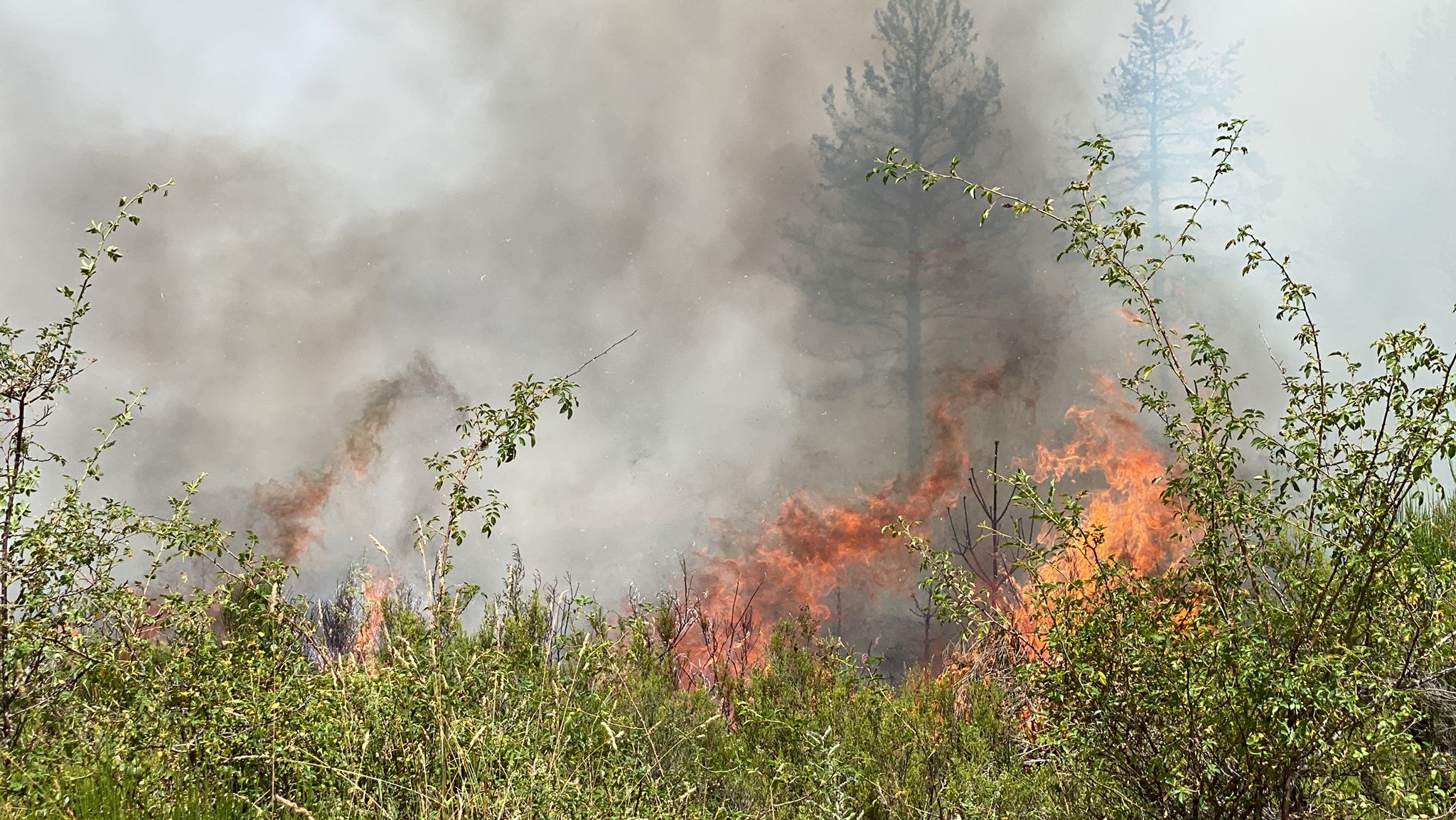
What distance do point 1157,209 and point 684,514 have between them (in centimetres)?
479

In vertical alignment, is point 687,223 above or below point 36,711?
above

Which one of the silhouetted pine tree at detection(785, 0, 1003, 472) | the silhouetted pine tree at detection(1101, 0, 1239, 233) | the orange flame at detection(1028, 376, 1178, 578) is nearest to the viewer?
the orange flame at detection(1028, 376, 1178, 578)

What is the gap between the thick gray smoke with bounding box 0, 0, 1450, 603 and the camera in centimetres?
774

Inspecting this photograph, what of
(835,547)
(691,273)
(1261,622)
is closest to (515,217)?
(691,273)

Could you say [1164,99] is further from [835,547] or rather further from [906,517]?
[835,547]

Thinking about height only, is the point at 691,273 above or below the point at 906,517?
above

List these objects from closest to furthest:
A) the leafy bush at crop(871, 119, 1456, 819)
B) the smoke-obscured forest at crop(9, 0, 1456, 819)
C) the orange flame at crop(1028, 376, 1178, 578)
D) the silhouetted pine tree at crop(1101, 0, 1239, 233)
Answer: the leafy bush at crop(871, 119, 1456, 819) < the smoke-obscured forest at crop(9, 0, 1456, 819) < the orange flame at crop(1028, 376, 1178, 578) < the silhouetted pine tree at crop(1101, 0, 1239, 233)

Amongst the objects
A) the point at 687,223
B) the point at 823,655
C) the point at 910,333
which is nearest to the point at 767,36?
the point at 687,223

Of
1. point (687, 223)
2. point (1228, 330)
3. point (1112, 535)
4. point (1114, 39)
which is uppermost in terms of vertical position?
point (1114, 39)

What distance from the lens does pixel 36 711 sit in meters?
3.38

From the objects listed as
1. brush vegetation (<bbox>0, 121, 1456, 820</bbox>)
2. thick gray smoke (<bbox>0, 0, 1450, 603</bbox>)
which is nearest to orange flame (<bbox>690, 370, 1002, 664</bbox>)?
thick gray smoke (<bbox>0, 0, 1450, 603</bbox>)

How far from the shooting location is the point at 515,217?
8.33 metres

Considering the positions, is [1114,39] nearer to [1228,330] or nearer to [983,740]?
[1228,330]

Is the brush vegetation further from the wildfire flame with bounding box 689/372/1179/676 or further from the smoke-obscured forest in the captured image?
the wildfire flame with bounding box 689/372/1179/676
